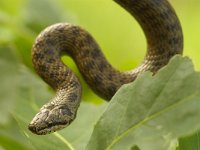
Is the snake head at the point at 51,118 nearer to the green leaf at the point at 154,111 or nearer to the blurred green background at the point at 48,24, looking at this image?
the blurred green background at the point at 48,24

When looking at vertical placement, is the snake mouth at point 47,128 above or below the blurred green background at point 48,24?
below

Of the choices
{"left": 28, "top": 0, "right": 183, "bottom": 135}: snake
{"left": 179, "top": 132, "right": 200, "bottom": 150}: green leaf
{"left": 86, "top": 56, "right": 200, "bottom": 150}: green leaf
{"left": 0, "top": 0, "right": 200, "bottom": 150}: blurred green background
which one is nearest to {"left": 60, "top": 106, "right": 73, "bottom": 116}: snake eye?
{"left": 28, "top": 0, "right": 183, "bottom": 135}: snake

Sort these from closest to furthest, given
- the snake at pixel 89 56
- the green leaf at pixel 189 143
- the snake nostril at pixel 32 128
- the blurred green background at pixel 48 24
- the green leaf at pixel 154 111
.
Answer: the green leaf at pixel 154 111, the green leaf at pixel 189 143, the snake nostril at pixel 32 128, the blurred green background at pixel 48 24, the snake at pixel 89 56

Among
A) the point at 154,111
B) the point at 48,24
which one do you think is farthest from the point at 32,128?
the point at 48,24

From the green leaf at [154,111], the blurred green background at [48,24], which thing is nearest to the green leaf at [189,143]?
the green leaf at [154,111]

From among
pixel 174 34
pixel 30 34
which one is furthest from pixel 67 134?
pixel 30 34

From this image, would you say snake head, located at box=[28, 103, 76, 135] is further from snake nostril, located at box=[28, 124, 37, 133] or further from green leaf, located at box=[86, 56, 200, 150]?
green leaf, located at box=[86, 56, 200, 150]
